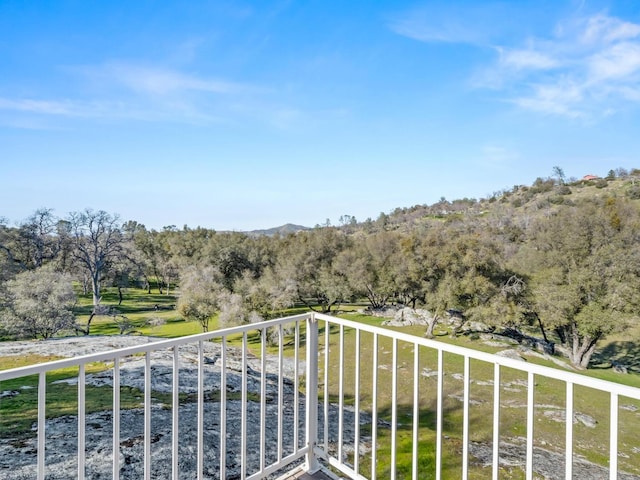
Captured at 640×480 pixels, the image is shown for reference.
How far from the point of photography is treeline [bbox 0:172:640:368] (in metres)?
15.7

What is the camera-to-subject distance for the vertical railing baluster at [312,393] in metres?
2.27

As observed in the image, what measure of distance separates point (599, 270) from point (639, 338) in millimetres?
4523

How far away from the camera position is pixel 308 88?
942 cm

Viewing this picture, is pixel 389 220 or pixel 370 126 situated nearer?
pixel 370 126

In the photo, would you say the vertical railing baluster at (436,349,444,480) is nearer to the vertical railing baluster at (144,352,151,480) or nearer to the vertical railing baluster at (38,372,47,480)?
the vertical railing baluster at (144,352,151,480)

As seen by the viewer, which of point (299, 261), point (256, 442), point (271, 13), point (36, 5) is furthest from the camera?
point (299, 261)

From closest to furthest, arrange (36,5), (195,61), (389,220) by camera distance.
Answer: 1. (36,5)
2. (195,61)
3. (389,220)

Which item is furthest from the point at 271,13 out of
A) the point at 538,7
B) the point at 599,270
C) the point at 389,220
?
the point at 389,220

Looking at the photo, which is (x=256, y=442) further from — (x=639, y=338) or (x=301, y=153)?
(x=639, y=338)

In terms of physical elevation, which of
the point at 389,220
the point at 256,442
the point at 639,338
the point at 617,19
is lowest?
the point at 639,338

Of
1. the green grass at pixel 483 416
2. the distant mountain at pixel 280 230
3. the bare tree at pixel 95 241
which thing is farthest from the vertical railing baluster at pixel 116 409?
the distant mountain at pixel 280 230

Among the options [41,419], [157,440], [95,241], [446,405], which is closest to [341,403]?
[41,419]

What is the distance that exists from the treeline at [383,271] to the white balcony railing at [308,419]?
19.8ft

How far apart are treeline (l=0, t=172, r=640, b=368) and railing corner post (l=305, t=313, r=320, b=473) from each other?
1613 cm
